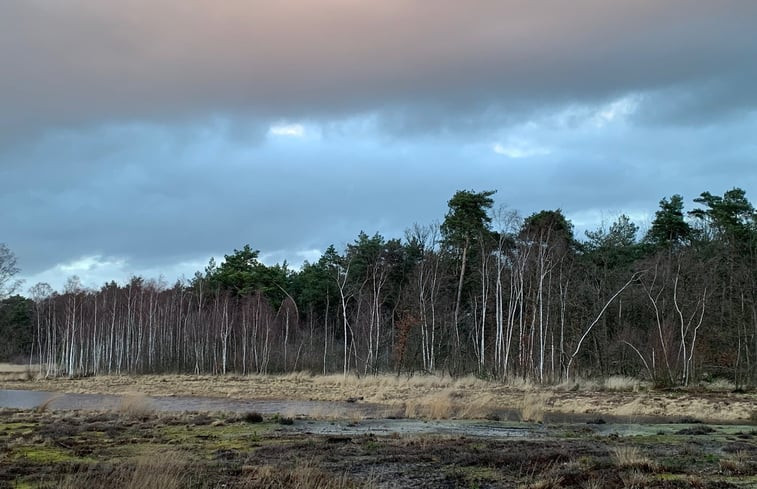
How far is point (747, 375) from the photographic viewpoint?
33812 mm

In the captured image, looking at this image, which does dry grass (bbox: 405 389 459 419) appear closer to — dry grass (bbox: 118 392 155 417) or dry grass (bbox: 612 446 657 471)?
dry grass (bbox: 118 392 155 417)

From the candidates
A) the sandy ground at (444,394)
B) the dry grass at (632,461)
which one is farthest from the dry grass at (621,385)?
the dry grass at (632,461)

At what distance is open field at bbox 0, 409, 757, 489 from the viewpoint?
9.96 m

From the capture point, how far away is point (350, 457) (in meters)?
13.5

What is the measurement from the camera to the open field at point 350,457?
996 cm

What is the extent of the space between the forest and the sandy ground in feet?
12.3

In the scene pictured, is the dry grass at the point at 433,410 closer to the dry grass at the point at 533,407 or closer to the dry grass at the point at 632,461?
the dry grass at the point at 533,407

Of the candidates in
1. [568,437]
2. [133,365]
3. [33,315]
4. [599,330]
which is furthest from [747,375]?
[33,315]

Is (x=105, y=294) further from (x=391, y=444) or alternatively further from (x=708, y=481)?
(x=708, y=481)

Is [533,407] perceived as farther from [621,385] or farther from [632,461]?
[632,461]

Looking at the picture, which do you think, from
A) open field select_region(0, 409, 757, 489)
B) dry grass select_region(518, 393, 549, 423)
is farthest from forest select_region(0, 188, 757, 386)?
open field select_region(0, 409, 757, 489)

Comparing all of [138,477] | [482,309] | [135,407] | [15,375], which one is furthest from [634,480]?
[15,375]

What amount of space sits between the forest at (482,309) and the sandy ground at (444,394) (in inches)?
148

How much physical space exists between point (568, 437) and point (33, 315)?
91998 millimetres
